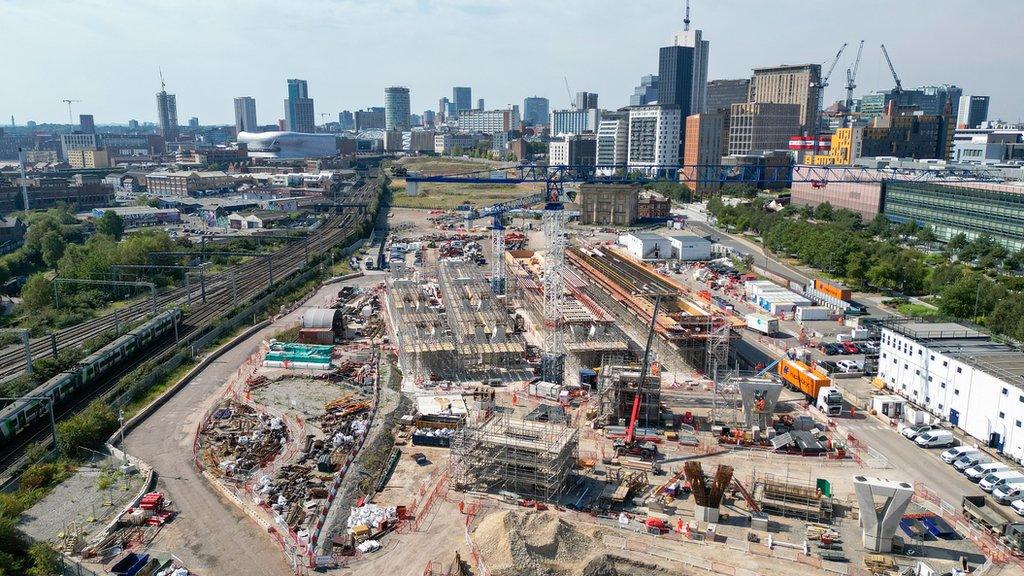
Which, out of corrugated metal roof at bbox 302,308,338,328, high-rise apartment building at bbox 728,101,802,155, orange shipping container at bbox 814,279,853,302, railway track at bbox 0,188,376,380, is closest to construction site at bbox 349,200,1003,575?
corrugated metal roof at bbox 302,308,338,328

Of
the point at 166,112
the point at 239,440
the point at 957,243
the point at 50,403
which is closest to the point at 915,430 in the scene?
the point at 239,440

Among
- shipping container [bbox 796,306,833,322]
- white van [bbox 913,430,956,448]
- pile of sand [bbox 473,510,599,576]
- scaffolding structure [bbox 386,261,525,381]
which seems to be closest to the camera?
pile of sand [bbox 473,510,599,576]

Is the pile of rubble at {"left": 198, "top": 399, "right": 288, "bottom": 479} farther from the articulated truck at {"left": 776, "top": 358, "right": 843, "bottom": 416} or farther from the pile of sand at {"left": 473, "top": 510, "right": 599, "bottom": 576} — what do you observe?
the articulated truck at {"left": 776, "top": 358, "right": 843, "bottom": 416}

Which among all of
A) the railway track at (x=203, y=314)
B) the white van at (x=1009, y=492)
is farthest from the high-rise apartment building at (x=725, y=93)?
the white van at (x=1009, y=492)

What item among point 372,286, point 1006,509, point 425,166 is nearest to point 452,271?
point 372,286

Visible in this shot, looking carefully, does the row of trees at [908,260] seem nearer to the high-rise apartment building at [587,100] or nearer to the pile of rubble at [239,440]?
the pile of rubble at [239,440]
